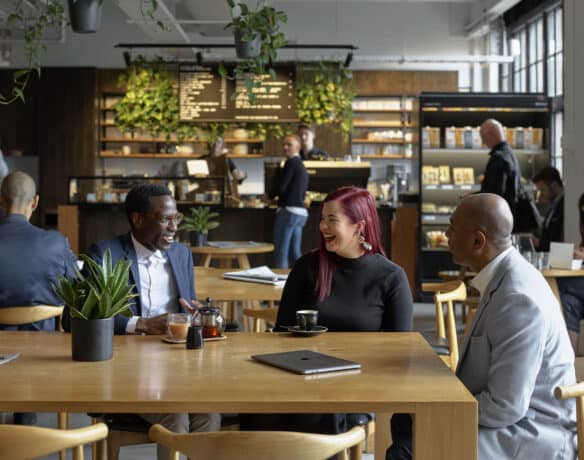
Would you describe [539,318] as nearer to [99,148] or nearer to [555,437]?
[555,437]

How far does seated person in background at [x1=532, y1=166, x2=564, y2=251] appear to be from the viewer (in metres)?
7.57

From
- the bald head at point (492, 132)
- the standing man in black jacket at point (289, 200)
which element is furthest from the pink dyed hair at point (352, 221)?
the standing man in black jacket at point (289, 200)

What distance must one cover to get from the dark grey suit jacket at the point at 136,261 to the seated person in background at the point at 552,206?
A: 469cm

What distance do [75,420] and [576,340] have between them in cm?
321

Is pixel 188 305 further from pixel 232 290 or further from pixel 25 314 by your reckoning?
pixel 232 290

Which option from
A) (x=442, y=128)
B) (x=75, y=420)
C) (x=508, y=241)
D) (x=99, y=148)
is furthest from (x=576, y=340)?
(x=99, y=148)

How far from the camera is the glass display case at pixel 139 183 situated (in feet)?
30.2

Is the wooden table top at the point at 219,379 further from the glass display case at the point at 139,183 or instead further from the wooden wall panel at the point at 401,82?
the wooden wall panel at the point at 401,82

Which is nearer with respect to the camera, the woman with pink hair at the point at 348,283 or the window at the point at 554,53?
the woman with pink hair at the point at 348,283

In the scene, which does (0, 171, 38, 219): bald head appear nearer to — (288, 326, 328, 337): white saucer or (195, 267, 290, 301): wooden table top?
(195, 267, 290, 301): wooden table top

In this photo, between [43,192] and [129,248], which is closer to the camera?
[129,248]

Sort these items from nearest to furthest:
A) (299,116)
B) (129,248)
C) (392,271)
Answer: (392,271)
(129,248)
(299,116)

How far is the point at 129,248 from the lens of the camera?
11.1ft

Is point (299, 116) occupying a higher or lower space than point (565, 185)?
higher
